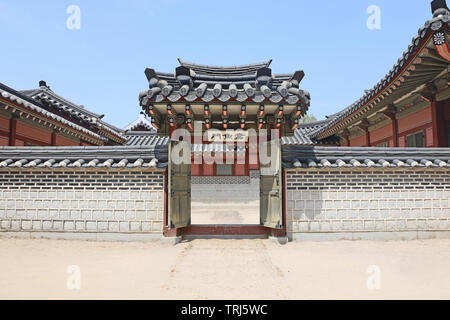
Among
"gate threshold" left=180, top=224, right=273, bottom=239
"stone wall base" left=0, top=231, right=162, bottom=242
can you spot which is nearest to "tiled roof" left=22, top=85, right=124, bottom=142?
"stone wall base" left=0, top=231, right=162, bottom=242

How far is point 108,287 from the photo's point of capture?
3.91 m

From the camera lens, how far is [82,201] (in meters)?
7.11

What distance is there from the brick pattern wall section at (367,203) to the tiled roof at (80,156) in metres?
3.61

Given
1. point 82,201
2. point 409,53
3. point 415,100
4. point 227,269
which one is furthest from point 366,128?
point 82,201

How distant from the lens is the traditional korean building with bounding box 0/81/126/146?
930cm

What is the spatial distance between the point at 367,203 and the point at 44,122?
11083mm

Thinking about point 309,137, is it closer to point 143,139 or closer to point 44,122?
point 143,139

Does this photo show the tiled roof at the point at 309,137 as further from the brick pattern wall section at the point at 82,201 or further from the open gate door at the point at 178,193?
the brick pattern wall section at the point at 82,201

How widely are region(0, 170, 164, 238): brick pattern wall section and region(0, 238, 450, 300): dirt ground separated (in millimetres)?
455

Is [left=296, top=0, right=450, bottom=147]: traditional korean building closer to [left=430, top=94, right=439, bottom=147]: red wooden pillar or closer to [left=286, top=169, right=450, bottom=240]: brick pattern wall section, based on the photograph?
[left=430, top=94, right=439, bottom=147]: red wooden pillar

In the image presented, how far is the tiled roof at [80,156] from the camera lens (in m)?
7.14

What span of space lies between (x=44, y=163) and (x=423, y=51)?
9.74 metres
